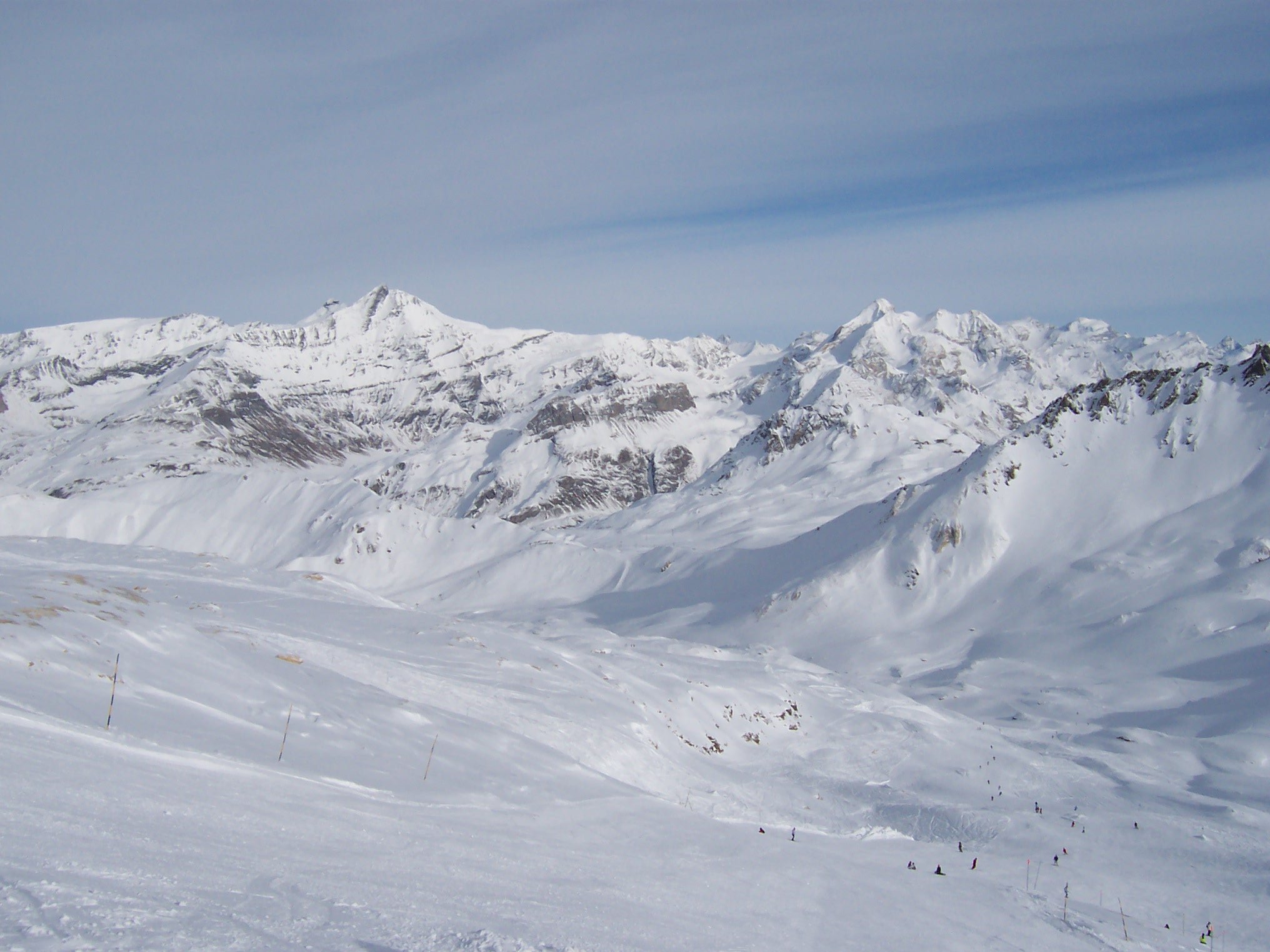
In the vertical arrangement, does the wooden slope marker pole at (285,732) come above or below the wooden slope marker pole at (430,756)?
above

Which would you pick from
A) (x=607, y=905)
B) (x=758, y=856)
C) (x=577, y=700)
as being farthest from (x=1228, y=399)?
(x=607, y=905)

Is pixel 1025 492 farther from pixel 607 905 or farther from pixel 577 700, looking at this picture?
pixel 607 905

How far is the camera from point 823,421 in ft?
575

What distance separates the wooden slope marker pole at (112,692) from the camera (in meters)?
12.0

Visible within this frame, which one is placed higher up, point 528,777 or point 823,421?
point 823,421

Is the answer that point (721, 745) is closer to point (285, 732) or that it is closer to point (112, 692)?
point (285, 732)

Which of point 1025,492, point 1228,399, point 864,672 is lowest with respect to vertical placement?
point 864,672

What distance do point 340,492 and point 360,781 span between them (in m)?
139

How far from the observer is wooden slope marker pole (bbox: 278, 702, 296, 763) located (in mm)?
13422

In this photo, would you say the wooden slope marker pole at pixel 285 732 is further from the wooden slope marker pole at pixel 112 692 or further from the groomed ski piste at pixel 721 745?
the wooden slope marker pole at pixel 112 692

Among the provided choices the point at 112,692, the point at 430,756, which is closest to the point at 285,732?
the point at 430,756

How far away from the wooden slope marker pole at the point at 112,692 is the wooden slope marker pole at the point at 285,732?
237 cm

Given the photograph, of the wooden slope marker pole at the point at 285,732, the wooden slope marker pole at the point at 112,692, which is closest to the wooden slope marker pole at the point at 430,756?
the wooden slope marker pole at the point at 285,732

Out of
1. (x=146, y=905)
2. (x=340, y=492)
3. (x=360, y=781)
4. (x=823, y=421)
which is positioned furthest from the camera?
(x=823, y=421)
